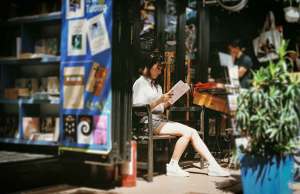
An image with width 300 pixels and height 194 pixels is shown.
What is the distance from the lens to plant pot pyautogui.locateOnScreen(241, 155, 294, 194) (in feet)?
12.9

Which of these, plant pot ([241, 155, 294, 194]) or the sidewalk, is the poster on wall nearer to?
the sidewalk

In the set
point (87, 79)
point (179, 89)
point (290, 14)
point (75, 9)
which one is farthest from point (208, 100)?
point (75, 9)

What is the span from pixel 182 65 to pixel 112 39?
269 centimetres

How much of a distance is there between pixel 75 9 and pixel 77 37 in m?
0.28

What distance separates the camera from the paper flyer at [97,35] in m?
4.35

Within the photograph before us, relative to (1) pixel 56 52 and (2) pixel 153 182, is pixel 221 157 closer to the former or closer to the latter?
(2) pixel 153 182

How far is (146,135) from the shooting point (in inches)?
206

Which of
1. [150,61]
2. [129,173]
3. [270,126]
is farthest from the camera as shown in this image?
[150,61]

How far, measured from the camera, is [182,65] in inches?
271

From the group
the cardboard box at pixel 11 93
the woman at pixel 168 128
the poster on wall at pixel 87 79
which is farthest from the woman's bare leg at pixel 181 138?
the cardboard box at pixel 11 93

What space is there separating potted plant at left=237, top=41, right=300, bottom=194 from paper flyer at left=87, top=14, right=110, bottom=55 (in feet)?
4.49

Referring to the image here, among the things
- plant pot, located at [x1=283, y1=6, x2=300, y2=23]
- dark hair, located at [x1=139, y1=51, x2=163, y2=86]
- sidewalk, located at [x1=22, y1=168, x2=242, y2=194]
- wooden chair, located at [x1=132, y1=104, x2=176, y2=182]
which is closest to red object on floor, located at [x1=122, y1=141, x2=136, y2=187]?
sidewalk, located at [x1=22, y1=168, x2=242, y2=194]

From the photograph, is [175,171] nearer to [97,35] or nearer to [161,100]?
[161,100]

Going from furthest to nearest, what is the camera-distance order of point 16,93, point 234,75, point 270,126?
point 16,93, point 234,75, point 270,126
